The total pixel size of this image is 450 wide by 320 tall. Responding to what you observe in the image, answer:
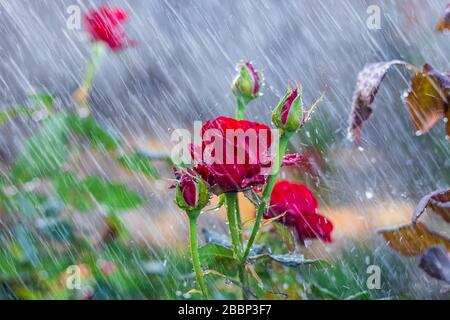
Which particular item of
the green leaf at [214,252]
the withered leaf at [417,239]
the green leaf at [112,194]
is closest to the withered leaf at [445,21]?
the withered leaf at [417,239]

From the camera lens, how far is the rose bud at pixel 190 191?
400 mm

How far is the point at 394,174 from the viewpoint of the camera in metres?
1.30

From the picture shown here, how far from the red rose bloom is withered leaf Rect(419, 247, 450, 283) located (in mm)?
527

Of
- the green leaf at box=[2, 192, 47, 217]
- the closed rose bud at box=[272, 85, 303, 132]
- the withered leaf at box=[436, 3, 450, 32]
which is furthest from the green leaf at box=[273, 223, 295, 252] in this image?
the green leaf at box=[2, 192, 47, 217]

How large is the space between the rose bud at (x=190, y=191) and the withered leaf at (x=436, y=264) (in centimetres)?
20

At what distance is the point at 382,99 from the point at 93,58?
2.63ft

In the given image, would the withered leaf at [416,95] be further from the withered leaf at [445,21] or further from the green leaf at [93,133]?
the green leaf at [93,133]

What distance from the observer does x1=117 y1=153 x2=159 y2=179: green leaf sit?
2.54 ft

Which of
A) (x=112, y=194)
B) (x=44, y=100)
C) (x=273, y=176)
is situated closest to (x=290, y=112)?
(x=273, y=176)

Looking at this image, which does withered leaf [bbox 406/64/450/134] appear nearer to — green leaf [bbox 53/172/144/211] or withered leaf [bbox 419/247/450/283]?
withered leaf [bbox 419/247/450/283]

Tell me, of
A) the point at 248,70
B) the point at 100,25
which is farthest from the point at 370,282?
the point at 100,25

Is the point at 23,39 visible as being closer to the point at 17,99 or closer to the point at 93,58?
the point at 17,99

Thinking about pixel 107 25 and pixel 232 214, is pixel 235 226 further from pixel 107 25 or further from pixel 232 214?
pixel 107 25
